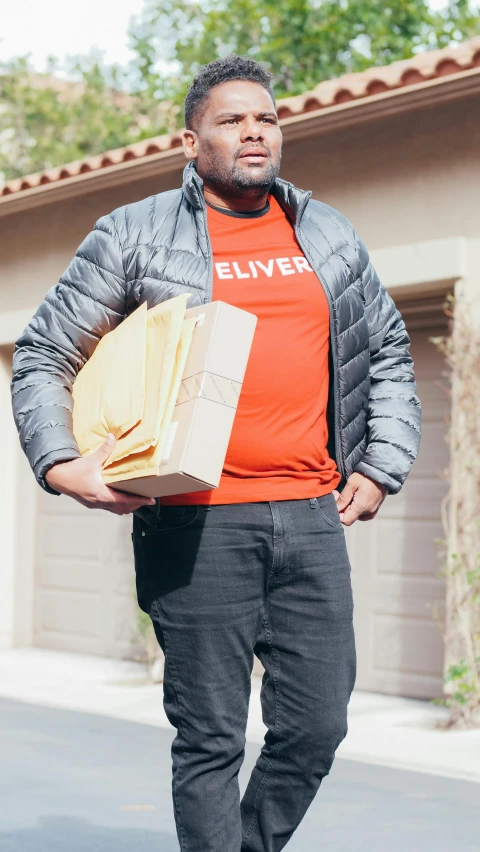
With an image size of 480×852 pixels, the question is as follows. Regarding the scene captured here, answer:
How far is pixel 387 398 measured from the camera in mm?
3410

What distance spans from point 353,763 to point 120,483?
3879mm

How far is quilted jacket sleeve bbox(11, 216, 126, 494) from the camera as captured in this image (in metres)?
3.11

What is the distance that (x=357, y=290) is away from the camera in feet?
11.0

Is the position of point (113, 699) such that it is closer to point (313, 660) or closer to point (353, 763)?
point (353, 763)

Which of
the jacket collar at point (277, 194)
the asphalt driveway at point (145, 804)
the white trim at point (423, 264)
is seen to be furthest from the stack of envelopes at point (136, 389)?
the white trim at point (423, 264)

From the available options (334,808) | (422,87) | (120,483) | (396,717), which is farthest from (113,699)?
(120,483)

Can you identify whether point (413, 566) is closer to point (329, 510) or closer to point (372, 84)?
point (372, 84)

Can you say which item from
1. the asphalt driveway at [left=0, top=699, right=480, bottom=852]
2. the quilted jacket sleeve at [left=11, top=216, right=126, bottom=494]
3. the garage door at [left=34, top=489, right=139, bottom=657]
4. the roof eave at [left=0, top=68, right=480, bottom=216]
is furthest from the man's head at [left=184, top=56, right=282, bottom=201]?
the garage door at [left=34, top=489, right=139, bottom=657]

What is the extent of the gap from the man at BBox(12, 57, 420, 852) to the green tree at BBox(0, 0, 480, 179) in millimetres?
20051

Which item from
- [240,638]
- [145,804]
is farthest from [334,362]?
[145,804]

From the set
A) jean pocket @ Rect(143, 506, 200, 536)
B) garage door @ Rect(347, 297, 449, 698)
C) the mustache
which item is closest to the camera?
jean pocket @ Rect(143, 506, 200, 536)

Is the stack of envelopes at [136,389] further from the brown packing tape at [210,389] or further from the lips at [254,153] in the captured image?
the lips at [254,153]

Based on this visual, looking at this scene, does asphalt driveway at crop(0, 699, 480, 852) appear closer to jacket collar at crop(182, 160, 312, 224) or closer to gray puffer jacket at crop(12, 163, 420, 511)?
gray puffer jacket at crop(12, 163, 420, 511)

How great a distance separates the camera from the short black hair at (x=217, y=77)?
328 cm
